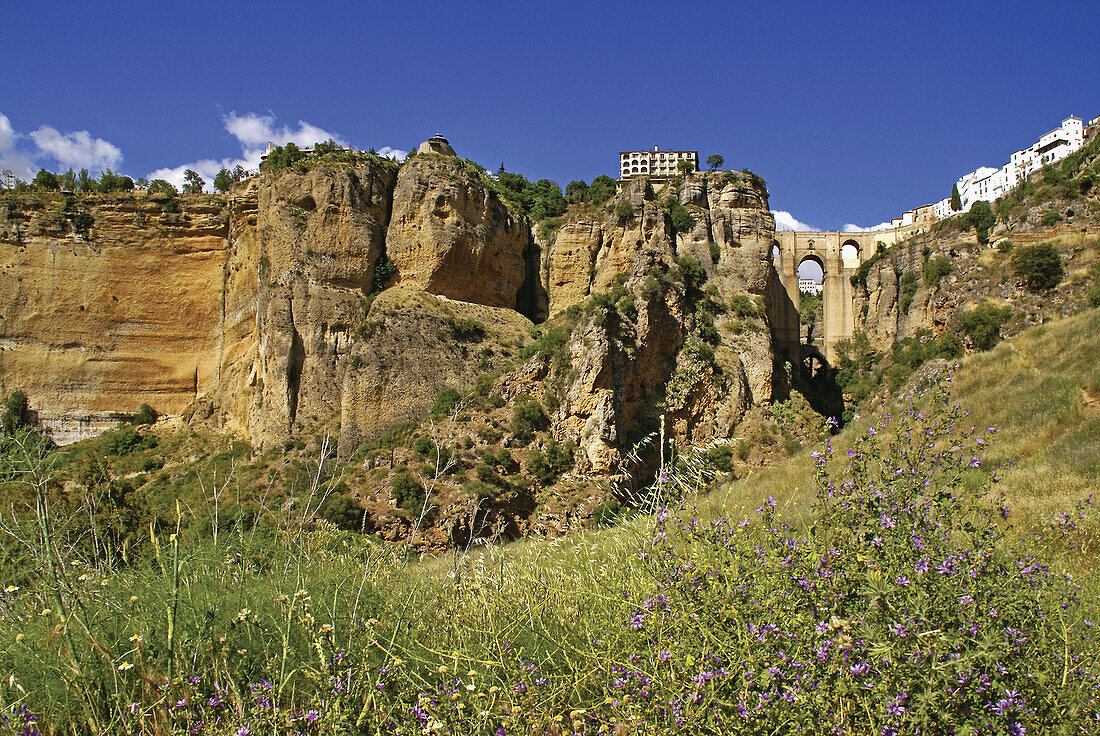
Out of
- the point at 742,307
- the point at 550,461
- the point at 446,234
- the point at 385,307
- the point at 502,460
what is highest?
the point at 446,234

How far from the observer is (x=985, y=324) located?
30375mm

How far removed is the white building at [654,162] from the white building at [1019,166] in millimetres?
25412

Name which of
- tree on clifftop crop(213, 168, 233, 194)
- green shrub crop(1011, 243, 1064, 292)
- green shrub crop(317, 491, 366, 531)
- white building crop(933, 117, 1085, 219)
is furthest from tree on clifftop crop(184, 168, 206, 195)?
white building crop(933, 117, 1085, 219)

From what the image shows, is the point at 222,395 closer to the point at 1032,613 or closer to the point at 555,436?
the point at 555,436

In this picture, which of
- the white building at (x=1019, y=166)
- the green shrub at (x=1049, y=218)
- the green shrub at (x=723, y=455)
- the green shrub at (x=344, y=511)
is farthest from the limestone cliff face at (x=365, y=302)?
the white building at (x=1019, y=166)

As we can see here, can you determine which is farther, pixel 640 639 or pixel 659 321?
pixel 659 321

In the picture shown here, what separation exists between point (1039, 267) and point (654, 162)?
28923mm

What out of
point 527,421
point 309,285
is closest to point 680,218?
point 527,421

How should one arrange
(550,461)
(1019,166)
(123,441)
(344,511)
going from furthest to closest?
(1019,166) → (123,441) → (550,461) → (344,511)

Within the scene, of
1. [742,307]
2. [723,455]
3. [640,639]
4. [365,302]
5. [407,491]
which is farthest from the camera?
[742,307]

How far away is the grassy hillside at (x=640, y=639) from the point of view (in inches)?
104

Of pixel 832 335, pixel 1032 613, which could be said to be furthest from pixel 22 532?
pixel 832 335

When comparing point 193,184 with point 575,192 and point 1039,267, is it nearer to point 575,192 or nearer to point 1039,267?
point 575,192

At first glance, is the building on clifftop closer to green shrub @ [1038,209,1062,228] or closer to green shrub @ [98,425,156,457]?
green shrub @ [98,425,156,457]
